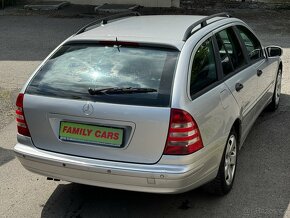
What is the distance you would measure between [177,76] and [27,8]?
14411 mm

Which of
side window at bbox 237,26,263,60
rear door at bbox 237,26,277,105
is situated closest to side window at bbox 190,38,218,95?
rear door at bbox 237,26,277,105

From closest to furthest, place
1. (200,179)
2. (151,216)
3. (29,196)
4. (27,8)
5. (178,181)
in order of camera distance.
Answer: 1. (178,181)
2. (200,179)
3. (151,216)
4. (29,196)
5. (27,8)

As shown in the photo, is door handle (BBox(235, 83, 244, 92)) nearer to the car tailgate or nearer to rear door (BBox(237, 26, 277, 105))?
rear door (BBox(237, 26, 277, 105))

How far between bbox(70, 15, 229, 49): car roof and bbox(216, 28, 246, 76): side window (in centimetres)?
36

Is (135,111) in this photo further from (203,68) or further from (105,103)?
(203,68)

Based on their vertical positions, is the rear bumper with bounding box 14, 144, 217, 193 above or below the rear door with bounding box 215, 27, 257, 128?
below

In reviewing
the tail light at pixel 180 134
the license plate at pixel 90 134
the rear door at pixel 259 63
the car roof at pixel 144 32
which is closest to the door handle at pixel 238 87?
the rear door at pixel 259 63

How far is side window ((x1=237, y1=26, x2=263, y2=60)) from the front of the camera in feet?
17.1

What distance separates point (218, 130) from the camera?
3885 mm

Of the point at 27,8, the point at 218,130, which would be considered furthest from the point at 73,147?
the point at 27,8

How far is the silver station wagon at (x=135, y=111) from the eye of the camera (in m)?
3.46

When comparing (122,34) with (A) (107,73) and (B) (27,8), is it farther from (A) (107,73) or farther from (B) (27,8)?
(B) (27,8)

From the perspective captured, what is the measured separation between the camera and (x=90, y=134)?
142 inches

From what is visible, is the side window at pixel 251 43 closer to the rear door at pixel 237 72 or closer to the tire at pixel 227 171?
the rear door at pixel 237 72
